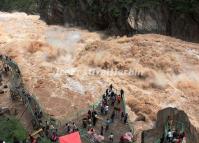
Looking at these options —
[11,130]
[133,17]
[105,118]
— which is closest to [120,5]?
[133,17]

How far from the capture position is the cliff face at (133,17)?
43031 millimetres

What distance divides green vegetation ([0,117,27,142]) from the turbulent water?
141 inches

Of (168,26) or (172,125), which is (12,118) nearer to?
(172,125)

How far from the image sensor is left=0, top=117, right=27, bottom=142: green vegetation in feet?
86.9

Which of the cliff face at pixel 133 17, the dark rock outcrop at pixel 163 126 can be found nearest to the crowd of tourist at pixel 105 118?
the dark rock outcrop at pixel 163 126

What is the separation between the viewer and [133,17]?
4478 cm

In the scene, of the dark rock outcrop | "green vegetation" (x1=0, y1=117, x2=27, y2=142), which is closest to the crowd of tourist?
the dark rock outcrop

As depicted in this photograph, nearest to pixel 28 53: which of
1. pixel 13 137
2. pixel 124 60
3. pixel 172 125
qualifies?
pixel 124 60

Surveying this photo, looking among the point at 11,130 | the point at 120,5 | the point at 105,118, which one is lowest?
the point at 11,130

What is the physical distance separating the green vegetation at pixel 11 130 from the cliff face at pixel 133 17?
1859 cm

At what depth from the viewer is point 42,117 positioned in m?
30.2

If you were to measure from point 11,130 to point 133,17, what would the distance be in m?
20.9

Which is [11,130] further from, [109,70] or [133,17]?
[133,17]

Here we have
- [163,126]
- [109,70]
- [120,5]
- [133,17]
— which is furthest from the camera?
[120,5]
